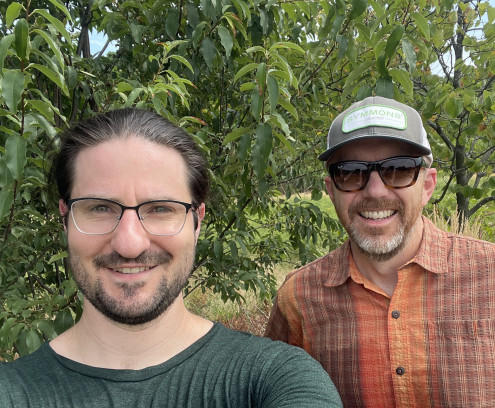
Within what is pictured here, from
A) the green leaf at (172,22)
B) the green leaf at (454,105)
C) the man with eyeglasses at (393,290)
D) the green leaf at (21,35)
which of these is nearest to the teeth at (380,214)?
the man with eyeglasses at (393,290)

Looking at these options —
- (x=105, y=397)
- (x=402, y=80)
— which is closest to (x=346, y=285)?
(x=402, y=80)

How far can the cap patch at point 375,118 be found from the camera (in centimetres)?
186

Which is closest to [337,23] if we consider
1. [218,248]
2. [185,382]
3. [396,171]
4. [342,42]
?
[342,42]

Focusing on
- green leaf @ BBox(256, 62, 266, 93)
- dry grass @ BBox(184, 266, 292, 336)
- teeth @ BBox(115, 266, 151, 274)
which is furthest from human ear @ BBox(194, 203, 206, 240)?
dry grass @ BBox(184, 266, 292, 336)

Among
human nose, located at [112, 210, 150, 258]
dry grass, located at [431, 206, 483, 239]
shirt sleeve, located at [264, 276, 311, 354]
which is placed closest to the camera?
human nose, located at [112, 210, 150, 258]

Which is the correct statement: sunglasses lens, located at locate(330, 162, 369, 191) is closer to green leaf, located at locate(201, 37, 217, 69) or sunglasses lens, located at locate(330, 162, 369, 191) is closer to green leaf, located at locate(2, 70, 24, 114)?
green leaf, located at locate(201, 37, 217, 69)

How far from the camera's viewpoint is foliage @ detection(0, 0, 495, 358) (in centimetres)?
171

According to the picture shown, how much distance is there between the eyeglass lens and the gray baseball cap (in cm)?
75

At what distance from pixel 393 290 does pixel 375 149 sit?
52 centimetres

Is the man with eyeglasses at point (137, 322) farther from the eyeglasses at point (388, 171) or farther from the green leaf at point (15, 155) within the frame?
the eyeglasses at point (388, 171)

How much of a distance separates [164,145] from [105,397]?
29.5 inches

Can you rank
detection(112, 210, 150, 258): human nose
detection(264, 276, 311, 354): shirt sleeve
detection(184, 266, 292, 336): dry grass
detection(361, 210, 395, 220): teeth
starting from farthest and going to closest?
detection(184, 266, 292, 336): dry grass < detection(264, 276, 311, 354): shirt sleeve < detection(361, 210, 395, 220): teeth < detection(112, 210, 150, 258): human nose

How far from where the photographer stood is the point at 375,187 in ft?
6.06

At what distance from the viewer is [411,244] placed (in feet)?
6.23
